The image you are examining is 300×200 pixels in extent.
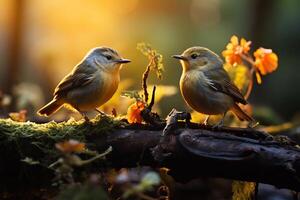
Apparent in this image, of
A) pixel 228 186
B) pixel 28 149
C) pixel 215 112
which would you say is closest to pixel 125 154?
pixel 28 149

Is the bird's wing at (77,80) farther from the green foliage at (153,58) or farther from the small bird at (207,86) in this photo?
the small bird at (207,86)

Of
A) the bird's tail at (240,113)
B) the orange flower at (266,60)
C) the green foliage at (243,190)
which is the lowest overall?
the green foliage at (243,190)

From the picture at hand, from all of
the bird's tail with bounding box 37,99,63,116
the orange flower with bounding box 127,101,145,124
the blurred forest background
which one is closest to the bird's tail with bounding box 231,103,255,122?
the orange flower with bounding box 127,101,145,124

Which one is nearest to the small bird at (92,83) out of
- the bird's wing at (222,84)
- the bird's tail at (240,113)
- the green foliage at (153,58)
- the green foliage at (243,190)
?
the green foliage at (153,58)

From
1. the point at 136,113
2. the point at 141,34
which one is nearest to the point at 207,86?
the point at 136,113

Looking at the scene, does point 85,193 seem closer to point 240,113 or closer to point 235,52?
point 240,113

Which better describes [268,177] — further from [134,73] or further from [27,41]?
[27,41]
